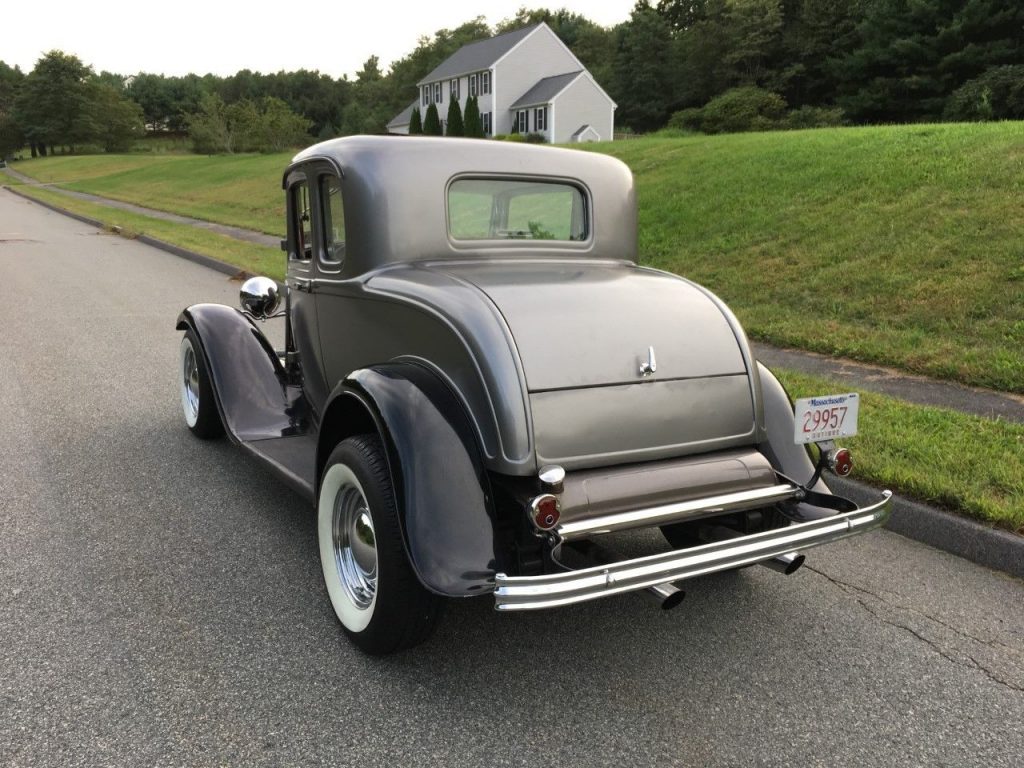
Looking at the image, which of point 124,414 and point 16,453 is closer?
point 16,453

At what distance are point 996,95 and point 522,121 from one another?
30216mm

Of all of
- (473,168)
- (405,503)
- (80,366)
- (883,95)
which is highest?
(883,95)

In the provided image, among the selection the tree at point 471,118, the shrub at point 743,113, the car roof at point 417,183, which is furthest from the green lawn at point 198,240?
the shrub at point 743,113

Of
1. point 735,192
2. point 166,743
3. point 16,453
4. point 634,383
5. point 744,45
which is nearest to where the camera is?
point 166,743

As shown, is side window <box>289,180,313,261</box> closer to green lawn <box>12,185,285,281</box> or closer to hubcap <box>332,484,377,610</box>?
hubcap <box>332,484,377,610</box>

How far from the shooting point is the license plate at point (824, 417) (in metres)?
2.99

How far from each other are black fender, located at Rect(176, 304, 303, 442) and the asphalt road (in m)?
0.42

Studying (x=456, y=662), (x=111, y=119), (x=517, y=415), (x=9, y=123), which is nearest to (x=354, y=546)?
(x=456, y=662)

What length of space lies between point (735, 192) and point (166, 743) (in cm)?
1210

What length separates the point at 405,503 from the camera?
268cm

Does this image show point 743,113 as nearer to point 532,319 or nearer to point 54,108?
point 532,319

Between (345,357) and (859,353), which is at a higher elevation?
(345,357)

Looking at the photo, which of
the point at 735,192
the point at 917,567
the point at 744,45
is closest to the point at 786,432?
the point at 917,567

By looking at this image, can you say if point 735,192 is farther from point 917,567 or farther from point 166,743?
point 166,743
